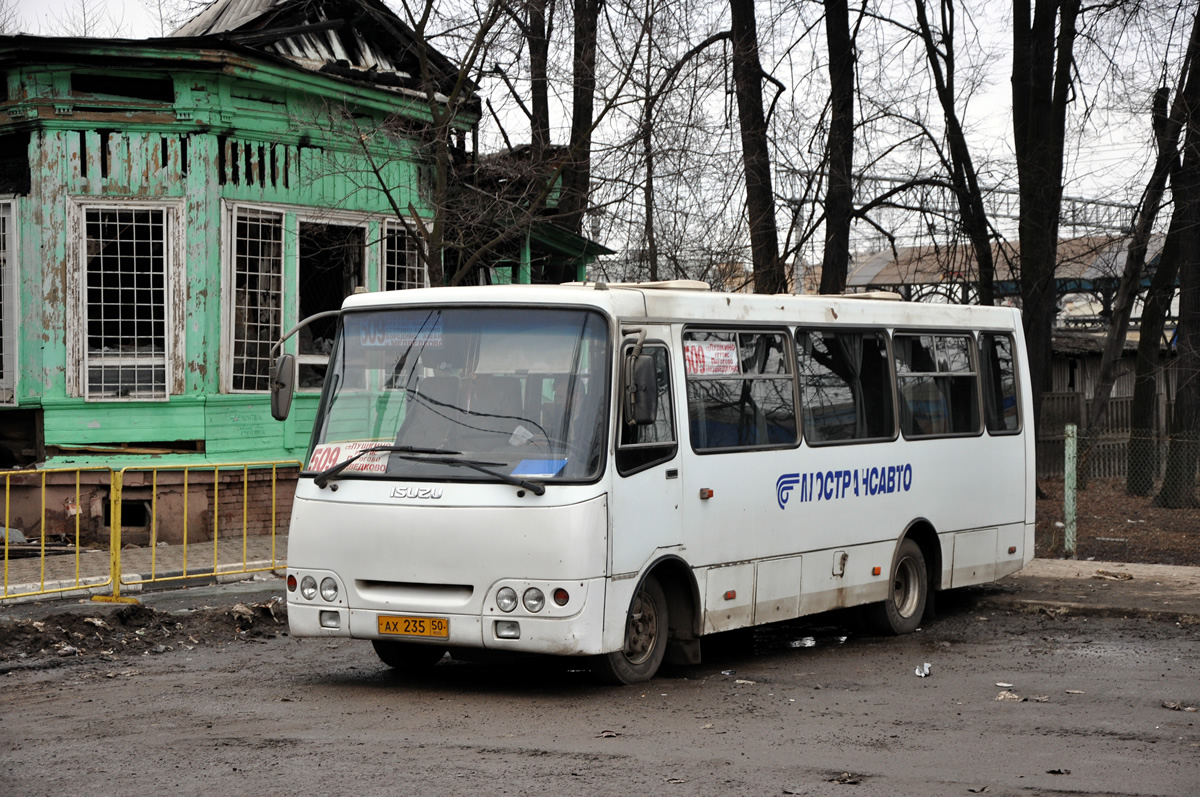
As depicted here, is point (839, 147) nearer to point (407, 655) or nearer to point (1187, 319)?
point (1187, 319)

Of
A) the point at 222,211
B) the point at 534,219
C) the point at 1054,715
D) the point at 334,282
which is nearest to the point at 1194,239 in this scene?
the point at 534,219

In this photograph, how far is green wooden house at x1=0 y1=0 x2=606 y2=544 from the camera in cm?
1709

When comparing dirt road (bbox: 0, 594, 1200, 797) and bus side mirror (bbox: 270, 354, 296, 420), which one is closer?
dirt road (bbox: 0, 594, 1200, 797)

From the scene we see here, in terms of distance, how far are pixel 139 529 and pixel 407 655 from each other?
7.69 metres

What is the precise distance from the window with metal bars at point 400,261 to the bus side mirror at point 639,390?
10938 mm

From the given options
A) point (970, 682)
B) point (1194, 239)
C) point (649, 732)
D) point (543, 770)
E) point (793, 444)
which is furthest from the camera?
point (1194, 239)

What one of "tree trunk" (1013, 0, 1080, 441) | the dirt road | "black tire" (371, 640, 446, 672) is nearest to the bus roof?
"black tire" (371, 640, 446, 672)

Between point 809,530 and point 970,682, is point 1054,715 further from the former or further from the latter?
point 809,530

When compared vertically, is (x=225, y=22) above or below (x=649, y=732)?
above

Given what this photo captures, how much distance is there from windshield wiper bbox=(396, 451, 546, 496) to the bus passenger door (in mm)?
523

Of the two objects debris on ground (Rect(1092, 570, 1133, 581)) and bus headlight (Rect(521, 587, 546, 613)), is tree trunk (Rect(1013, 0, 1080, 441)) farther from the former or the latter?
bus headlight (Rect(521, 587, 546, 613))

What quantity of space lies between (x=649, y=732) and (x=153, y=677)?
3.84m

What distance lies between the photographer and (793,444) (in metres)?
10.8

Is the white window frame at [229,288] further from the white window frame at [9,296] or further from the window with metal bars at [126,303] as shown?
the white window frame at [9,296]
